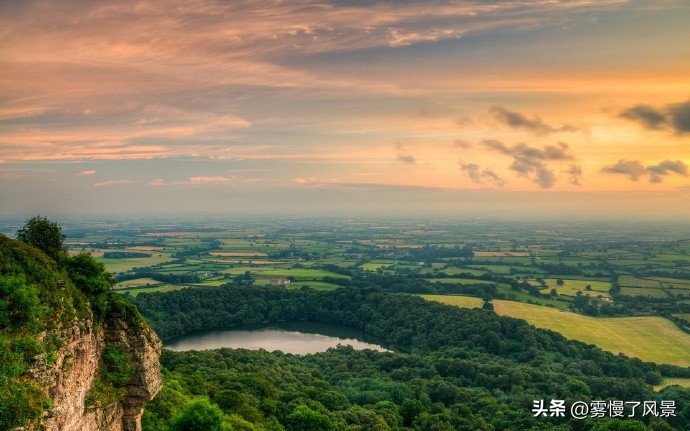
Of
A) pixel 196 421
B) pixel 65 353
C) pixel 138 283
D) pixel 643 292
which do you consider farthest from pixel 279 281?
pixel 65 353

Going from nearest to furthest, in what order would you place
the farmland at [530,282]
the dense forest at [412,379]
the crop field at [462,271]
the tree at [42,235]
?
the tree at [42,235] < the dense forest at [412,379] < the farmland at [530,282] < the crop field at [462,271]

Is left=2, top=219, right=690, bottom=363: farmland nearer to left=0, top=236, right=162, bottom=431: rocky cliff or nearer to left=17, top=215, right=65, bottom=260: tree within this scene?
left=17, top=215, right=65, bottom=260: tree

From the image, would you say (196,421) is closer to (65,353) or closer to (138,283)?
(65,353)

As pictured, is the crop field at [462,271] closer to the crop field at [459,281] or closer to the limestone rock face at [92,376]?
the crop field at [459,281]

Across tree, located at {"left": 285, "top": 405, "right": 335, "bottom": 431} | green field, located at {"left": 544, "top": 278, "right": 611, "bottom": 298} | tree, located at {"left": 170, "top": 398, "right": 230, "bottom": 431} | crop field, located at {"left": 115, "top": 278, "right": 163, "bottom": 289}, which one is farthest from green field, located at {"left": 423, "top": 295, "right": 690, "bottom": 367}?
crop field, located at {"left": 115, "top": 278, "right": 163, "bottom": 289}

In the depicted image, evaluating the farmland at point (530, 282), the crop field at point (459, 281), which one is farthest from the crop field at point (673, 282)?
the crop field at point (459, 281)
